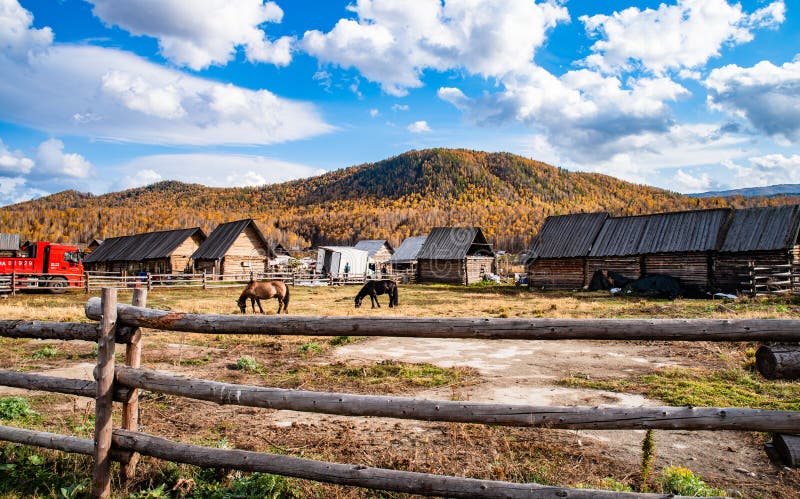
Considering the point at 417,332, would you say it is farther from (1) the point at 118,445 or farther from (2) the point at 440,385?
(2) the point at 440,385

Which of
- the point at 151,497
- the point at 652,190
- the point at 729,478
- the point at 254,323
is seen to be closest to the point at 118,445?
the point at 151,497

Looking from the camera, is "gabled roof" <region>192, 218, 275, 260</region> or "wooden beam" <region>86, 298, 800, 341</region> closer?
"wooden beam" <region>86, 298, 800, 341</region>

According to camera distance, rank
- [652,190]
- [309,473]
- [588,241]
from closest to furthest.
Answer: [309,473]
[588,241]
[652,190]

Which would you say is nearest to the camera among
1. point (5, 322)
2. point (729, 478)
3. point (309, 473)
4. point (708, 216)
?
point (309, 473)

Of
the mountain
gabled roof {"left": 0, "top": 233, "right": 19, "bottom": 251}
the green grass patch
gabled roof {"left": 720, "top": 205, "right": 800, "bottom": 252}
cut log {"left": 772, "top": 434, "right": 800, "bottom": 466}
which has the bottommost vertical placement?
the green grass patch

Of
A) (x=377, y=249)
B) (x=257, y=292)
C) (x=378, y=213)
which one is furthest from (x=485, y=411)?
(x=378, y=213)

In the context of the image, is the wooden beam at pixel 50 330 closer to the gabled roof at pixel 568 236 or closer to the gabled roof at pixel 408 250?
the gabled roof at pixel 568 236

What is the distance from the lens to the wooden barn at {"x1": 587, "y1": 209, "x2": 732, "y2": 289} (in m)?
28.8

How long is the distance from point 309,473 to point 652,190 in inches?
8228

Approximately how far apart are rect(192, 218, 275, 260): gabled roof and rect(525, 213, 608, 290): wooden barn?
26.5 meters

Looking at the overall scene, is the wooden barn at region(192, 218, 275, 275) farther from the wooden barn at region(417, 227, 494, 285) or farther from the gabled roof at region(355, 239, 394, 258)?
the gabled roof at region(355, 239, 394, 258)

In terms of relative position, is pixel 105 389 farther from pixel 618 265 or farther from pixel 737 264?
pixel 618 265

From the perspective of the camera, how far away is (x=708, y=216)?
98.9 feet

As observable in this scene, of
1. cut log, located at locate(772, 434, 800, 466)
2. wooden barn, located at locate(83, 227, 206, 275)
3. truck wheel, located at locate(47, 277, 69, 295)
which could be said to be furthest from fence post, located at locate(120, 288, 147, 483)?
wooden barn, located at locate(83, 227, 206, 275)
